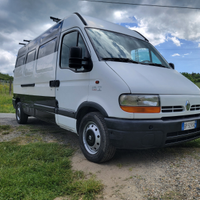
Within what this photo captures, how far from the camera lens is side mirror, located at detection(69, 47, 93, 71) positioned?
3.21 meters

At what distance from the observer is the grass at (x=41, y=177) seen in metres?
2.33

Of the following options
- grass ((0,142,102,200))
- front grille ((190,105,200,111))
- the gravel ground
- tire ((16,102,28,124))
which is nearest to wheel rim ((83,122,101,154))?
the gravel ground

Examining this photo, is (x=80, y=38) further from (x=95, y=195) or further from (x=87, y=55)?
(x=95, y=195)

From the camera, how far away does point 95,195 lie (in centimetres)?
231

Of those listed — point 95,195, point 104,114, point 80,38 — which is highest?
point 80,38

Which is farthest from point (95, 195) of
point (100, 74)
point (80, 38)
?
point (80, 38)

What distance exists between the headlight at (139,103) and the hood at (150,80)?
0.26 feet

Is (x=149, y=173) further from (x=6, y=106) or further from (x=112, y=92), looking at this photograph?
→ (x=6, y=106)

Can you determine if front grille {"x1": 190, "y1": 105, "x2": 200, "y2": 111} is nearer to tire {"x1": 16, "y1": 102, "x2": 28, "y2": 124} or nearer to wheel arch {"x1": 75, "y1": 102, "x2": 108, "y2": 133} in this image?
wheel arch {"x1": 75, "y1": 102, "x2": 108, "y2": 133}

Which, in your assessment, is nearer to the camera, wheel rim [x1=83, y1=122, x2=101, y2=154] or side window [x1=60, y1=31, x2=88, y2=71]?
wheel rim [x1=83, y1=122, x2=101, y2=154]

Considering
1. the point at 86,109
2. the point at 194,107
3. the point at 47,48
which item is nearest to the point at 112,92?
the point at 86,109

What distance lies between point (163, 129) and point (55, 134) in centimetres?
325

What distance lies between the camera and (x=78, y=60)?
128 inches

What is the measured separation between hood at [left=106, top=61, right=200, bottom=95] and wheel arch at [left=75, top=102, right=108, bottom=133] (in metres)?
0.57
